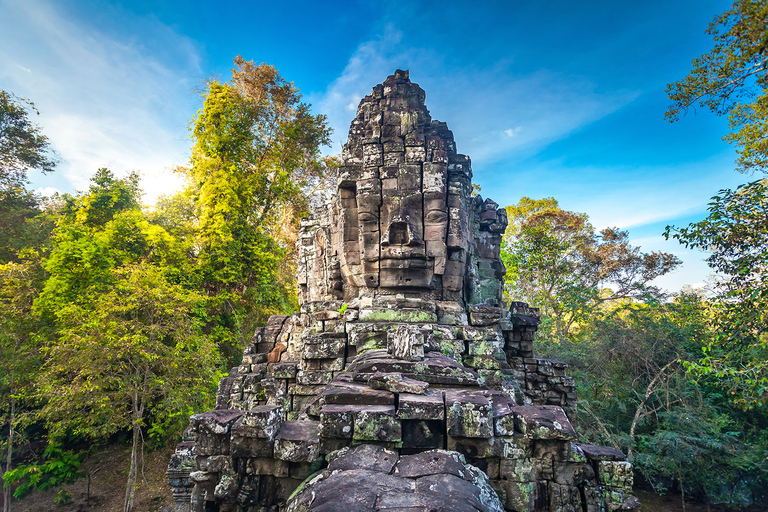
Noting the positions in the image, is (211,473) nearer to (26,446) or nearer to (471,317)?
→ (471,317)

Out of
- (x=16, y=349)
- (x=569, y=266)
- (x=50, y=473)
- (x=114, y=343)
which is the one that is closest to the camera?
(x=114, y=343)

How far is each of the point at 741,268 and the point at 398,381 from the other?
6509 mm

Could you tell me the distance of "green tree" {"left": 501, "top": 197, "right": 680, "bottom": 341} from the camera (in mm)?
13492

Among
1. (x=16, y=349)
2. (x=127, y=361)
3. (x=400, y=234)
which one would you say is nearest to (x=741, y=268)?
(x=400, y=234)

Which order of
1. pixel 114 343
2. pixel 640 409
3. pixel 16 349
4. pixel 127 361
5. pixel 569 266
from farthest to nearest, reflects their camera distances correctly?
1. pixel 569 266
2. pixel 640 409
3. pixel 16 349
4. pixel 127 361
5. pixel 114 343

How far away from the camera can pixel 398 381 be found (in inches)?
116

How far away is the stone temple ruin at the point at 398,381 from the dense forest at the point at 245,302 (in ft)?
9.07

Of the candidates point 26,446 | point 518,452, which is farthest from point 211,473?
point 26,446

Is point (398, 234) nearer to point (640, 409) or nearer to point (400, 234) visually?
point (400, 234)

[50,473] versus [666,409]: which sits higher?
[666,409]

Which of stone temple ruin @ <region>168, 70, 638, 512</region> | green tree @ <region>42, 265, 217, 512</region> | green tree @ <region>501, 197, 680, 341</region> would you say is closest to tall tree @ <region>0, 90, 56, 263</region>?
green tree @ <region>42, 265, 217, 512</region>

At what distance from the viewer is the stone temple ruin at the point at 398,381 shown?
8.05 ft

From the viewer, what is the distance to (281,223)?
14727 millimetres

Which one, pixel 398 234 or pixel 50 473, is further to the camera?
pixel 50 473
